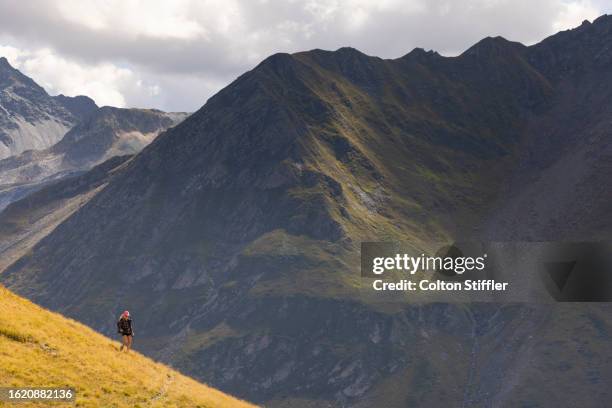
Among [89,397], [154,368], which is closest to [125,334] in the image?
[154,368]

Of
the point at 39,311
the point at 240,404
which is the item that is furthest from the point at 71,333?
the point at 240,404

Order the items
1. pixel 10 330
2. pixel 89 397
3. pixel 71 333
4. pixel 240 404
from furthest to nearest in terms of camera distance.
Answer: pixel 240 404 → pixel 71 333 → pixel 10 330 → pixel 89 397

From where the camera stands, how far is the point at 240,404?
57469mm

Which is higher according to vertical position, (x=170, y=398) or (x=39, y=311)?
(x=39, y=311)

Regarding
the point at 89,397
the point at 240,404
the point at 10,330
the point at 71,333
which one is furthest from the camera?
the point at 240,404

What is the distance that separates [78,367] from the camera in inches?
1837

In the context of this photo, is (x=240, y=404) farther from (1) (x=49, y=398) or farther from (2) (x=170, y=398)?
(1) (x=49, y=398)

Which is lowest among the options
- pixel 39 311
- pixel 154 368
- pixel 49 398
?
pixel 49 398

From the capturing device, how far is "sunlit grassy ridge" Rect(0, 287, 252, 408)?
4359 centimetres

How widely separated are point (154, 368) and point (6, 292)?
40.3 feet

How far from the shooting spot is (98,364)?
48500 millimetres

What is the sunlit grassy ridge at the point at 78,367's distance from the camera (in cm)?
4359

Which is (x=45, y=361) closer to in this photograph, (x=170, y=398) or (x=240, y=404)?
(x=170, y=398)

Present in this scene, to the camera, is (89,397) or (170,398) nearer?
(89,397)
